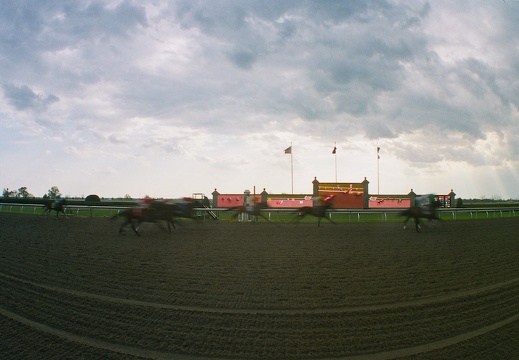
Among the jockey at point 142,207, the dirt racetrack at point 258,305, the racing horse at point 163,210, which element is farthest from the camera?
the jockey at point 142,207

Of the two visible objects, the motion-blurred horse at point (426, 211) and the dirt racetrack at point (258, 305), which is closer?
the dirt racetrack at point (258, 305)

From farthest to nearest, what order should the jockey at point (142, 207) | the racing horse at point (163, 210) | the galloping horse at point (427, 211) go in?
the galloping horse at point (427, 211) → the jockey at point (142, 207) → the racing horse at point (163, 210)

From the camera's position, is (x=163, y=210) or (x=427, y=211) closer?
(x=163, y=210)

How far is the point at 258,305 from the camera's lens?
15.4 feet

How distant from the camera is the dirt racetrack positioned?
346 cm

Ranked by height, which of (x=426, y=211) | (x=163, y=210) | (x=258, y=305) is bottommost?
(x=258, y=305)

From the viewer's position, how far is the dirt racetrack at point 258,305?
11.4 ft

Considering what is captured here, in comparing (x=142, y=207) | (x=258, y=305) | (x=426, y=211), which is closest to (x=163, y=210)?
(x=142, y=207)

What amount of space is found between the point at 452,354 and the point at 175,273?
4.88 metres

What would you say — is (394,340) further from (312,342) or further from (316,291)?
(316,291)

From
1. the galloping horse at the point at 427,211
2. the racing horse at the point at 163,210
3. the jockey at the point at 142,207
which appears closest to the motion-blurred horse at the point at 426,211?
the galloping horse at the point at 427,211

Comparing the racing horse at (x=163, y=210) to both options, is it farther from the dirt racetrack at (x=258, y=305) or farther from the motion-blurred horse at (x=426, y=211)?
the motion-blurred horse at (x=426, y=211)

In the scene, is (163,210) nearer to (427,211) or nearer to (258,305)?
(258,305)

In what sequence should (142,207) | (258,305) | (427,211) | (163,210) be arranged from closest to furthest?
(258,305) → (163,210) → (142,207) → (427,211)
